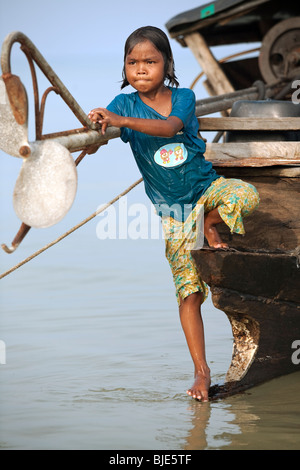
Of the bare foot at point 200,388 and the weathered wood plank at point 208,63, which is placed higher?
the weathered wood plank at point 208,63

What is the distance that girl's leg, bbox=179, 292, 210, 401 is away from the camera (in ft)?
11.2

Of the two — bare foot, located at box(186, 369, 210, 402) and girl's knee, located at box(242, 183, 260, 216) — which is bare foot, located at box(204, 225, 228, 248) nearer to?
girl's knee, located at box(242, 183, 260, 216)

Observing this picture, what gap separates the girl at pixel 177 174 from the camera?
126 inches

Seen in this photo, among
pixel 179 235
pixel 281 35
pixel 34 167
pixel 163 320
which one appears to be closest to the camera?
pixel 34 167

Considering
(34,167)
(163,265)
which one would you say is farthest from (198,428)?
(163,265)

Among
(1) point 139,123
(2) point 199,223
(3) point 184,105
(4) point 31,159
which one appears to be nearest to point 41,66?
(4) point 31,159

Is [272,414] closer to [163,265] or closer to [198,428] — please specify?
[198,428]

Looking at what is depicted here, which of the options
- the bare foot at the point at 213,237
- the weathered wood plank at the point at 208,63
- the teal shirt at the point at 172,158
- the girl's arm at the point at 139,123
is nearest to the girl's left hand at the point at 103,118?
the girl's arm at the point at 139,123

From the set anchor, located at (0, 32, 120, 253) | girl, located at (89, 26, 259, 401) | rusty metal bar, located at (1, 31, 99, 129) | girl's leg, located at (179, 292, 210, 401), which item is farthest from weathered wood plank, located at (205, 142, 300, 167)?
anchor, located at (0, 32, 120, 253)

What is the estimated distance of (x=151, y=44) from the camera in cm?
314

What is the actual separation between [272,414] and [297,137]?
1362mm

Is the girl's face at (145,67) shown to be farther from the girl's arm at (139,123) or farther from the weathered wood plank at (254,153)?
the weathered wood plank at (254,153)

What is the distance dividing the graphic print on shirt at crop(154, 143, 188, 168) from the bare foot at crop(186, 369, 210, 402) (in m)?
0.89

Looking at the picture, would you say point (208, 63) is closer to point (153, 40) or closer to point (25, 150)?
point (153, 40)
